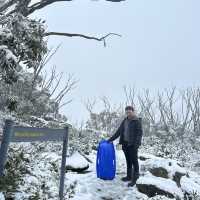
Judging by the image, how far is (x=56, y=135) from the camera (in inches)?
257

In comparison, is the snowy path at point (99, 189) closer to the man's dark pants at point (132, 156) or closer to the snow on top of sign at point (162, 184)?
the snow on top of sign at point (162, 184)

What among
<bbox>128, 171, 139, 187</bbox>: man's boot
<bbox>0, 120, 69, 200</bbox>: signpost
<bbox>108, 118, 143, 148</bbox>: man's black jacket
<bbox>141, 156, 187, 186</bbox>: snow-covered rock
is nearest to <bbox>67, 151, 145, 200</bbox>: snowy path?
<bbox>128, 171, 139, 187</bbox>: man's boot

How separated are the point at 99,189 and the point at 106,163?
1.03 m

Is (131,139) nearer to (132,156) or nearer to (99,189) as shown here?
(132,156)

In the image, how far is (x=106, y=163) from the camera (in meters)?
9.90

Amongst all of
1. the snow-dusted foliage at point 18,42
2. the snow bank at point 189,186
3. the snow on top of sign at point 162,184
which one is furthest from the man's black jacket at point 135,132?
the snow-dusted foliage at point 18,42

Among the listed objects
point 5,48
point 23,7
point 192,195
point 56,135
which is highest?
point 23,7

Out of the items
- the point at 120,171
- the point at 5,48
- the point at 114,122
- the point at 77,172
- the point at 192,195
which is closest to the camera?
the point at 5,48

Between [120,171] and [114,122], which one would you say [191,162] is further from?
[114,122]

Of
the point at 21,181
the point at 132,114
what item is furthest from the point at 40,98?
the point at 21,181

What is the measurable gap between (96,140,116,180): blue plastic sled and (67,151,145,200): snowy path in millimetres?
144

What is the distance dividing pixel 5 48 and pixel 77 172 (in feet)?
12.5

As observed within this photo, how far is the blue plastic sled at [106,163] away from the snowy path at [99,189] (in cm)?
14

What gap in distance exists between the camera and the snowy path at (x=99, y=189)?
836 cm
